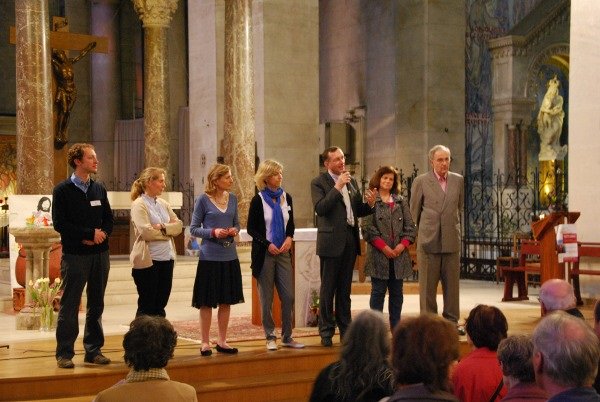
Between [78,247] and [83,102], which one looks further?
[83,102]

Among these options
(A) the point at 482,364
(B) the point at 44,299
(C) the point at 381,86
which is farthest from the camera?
(C) the point at 381,86

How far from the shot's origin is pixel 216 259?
7535 millimetres

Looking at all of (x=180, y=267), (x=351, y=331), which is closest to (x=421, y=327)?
(x=351, y=331)

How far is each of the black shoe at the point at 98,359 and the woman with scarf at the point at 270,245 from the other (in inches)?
48.4

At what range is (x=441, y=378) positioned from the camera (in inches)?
136

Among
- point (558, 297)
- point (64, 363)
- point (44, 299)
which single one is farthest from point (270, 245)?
point (558, 297)

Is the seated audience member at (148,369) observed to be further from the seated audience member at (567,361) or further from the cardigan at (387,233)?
the cardigan at (387,233)

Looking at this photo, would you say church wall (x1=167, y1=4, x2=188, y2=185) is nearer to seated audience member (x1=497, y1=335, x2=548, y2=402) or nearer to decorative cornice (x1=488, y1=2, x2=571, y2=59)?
decorative cornice (x1=488, y1=2, x2=571, y2=59)

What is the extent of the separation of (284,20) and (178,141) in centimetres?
601

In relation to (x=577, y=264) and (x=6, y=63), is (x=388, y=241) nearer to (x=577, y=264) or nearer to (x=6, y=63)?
(x=577, y=264)

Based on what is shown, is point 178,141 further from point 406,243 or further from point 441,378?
point 441,378

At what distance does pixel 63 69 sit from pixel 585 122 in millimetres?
7557

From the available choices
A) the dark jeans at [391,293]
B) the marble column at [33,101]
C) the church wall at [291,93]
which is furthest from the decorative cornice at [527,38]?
the dark jeans at [391,293]

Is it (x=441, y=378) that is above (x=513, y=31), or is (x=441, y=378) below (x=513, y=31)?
below
